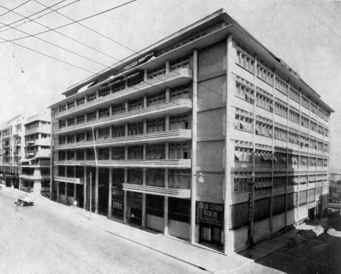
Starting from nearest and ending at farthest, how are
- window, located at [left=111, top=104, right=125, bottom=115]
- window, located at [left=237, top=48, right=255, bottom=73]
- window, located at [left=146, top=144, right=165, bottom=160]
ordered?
window, located at [left=237, top=48, right=255, bottom=73] < window, located at [left=146, top=144, right=165, bottom=160] < window, located at [left=111, top=104, right=125, bottom=115]

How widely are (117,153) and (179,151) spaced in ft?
39.0

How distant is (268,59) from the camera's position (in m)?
26.4

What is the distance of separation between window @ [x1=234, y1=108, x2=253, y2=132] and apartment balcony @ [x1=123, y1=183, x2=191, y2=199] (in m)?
8.08

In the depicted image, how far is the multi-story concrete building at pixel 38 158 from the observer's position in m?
54.4

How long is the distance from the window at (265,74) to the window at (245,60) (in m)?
1.36

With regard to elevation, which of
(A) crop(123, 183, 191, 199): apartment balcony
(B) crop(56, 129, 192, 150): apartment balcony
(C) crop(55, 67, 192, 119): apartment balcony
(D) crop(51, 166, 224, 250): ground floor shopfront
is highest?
(C) crop(55, 67, 192, 119): apartment balcony

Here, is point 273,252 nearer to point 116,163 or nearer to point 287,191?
point 287,191

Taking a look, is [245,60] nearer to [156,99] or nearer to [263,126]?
[263,126]

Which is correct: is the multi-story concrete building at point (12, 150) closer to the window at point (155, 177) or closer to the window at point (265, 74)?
the window at point (155, 177)

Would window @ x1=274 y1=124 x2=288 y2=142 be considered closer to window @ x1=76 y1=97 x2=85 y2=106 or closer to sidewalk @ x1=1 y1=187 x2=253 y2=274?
sidewalk @ x1=1 y1=187 x2=253 y2=274

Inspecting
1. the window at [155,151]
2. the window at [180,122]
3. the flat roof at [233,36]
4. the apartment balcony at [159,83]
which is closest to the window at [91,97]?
the flat roof at [233,36]

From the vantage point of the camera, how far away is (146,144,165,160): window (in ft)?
89.5

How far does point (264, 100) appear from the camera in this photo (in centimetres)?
2677

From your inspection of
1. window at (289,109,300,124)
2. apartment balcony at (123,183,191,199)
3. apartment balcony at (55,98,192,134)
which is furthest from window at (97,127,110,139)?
window at (289,109,300,124)
